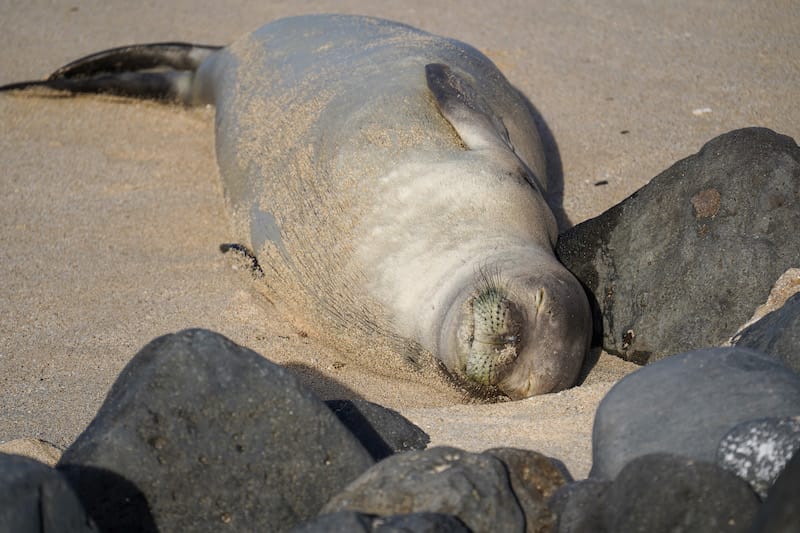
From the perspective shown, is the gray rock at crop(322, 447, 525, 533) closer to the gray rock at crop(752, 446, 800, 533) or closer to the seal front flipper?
the gray rock at crop(752, 446, 800, 533)

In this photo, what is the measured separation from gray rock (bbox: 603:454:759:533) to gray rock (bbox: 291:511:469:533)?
363 mm

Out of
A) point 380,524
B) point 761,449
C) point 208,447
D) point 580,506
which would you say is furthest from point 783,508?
point 208,447

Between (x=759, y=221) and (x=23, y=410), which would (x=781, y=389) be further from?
(x=23, y=410)

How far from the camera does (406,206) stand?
13.4 ft

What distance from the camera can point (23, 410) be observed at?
3.44m

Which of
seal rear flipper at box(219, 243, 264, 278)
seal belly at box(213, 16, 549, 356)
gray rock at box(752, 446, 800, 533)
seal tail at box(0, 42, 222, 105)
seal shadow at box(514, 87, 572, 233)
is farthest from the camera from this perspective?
seal tail at box(0, 42, 222, 105)

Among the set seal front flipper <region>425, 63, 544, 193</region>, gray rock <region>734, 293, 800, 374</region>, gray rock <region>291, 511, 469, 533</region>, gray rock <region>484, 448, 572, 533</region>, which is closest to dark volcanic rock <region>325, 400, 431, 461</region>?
gray rock <region>484, 448, 572, 533</region>

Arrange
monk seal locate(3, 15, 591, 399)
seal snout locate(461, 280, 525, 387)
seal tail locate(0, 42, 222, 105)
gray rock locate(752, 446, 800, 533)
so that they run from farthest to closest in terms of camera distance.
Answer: seal tail locate(0, 42, 222, 105), monk seal locate(3, 15, 591, 399), seal snout locate(461, 280, 525, 387), gray rock locate(752, 446, 800, 533)

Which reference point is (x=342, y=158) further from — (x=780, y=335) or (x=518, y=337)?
(x=780, y=335)

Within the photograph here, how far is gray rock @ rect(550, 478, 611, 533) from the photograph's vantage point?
7.33 ft

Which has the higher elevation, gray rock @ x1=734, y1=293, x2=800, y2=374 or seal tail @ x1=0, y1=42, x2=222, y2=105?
gray rock @ x1=734, y1=293, x2=800, y2=374

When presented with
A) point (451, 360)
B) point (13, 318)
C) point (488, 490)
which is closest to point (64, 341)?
point (13, 318)

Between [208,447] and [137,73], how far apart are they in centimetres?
455

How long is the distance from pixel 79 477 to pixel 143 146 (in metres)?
3.95
